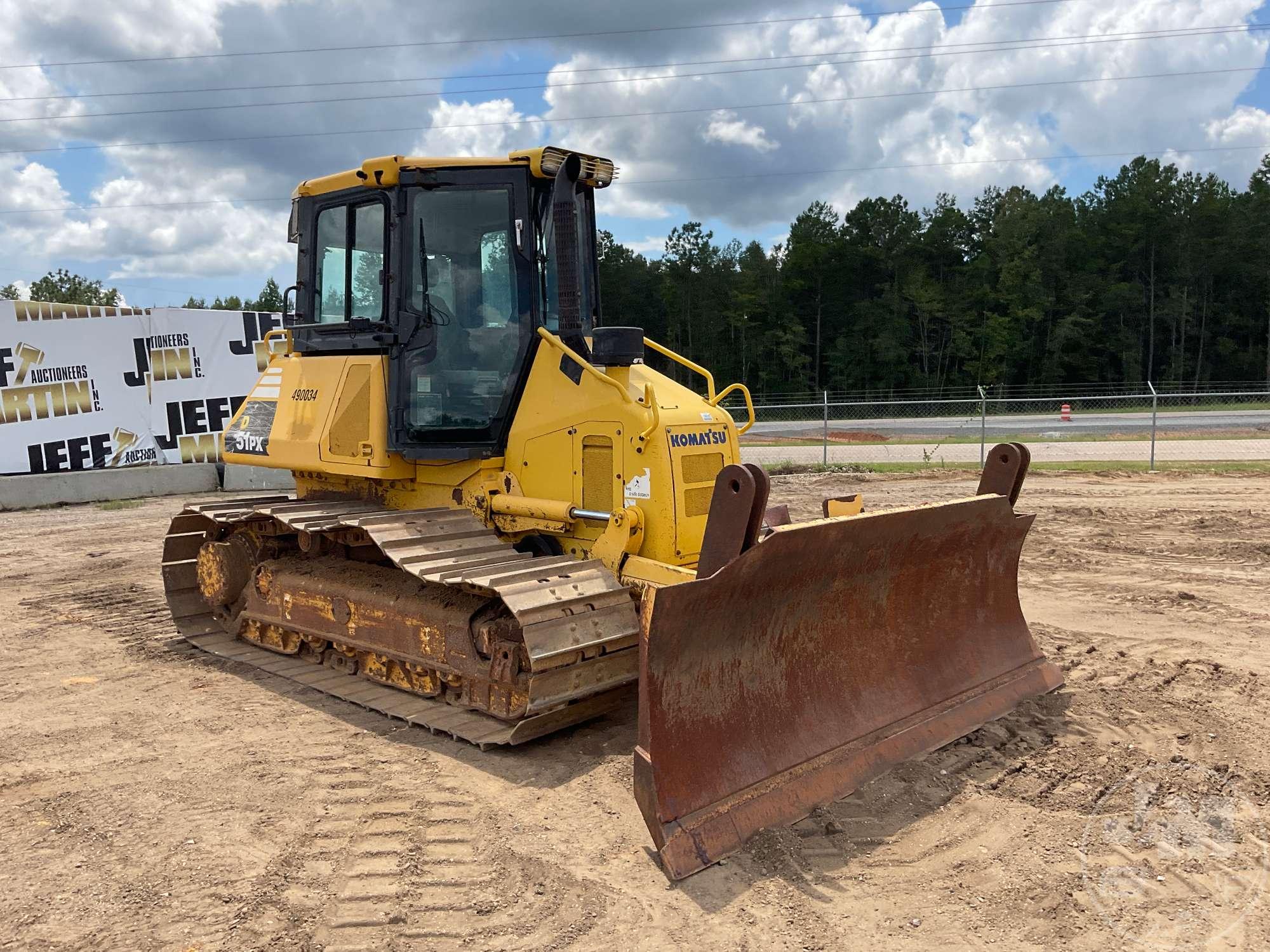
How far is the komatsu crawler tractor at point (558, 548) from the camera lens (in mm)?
4156

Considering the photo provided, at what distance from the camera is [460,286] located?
596 centimetres

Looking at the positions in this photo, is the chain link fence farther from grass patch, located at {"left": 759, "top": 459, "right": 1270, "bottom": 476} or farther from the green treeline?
the green treeline

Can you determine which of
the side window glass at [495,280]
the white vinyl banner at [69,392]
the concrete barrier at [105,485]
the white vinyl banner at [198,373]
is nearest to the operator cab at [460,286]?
the side window glass at [495,280]

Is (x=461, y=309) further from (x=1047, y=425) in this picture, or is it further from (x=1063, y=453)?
(x=1047, y=425)

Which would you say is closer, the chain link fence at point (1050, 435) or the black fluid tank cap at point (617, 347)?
the black fluid tank cap at point (617, 347)

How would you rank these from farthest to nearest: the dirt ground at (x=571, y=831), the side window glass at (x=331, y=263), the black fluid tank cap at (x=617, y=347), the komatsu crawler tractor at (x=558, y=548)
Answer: the side window glass at (x=331, y=263) → the black fluid tank cap at (x=617, y=347) → the komatsu crawler tractor at (x=558, y=548) → the dirt ground at (x=571, y=831)

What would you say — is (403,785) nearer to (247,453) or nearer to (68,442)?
(247,453)

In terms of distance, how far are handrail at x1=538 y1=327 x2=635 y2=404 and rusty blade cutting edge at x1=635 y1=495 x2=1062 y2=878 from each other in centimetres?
151

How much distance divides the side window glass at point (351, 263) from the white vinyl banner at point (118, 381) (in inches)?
436

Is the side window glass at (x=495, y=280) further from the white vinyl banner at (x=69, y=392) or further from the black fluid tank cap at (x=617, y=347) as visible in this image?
the white vinyl banner at (x=69, y=392)

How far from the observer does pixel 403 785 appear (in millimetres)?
4547

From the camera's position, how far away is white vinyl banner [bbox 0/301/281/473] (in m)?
15.0

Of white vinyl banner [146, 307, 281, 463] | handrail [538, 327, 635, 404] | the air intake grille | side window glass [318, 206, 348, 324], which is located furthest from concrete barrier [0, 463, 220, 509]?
the air intake grille

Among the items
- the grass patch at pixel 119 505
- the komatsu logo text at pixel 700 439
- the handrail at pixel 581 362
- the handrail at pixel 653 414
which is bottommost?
the grass patch at pixel 119 505
